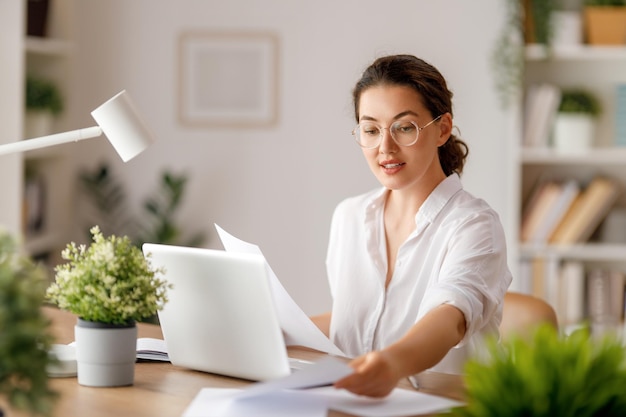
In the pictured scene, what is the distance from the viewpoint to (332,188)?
4289mm

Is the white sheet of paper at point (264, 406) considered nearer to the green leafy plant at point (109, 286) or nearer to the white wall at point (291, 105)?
the green leafy plant at point (109, 286)

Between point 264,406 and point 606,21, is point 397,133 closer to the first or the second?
point 264,406

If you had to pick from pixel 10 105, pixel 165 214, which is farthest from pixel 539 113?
pixel 10 105

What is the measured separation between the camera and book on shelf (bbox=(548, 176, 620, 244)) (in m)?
3.96

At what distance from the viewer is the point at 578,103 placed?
3.97 meters

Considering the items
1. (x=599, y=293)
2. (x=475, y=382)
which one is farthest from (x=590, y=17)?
(x=475, y=382)

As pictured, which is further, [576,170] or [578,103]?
[576,170]

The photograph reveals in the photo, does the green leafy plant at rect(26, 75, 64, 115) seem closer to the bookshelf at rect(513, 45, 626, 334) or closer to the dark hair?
the bookshelf at rect(513, 45, 626, 334)

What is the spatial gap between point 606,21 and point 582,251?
3.07 ft

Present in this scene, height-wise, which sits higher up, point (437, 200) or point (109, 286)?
point (437, 200)

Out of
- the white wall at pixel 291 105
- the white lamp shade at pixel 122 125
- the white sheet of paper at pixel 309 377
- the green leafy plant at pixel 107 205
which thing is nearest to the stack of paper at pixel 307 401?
the white sheet of paper at pixel 309 377

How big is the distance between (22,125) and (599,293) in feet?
7.84

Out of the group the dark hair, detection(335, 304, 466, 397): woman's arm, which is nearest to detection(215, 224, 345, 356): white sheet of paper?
detection(335, 304, 466, 397): woman's arm

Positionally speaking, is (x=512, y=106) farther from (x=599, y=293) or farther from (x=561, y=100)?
(x=599, y=293)
